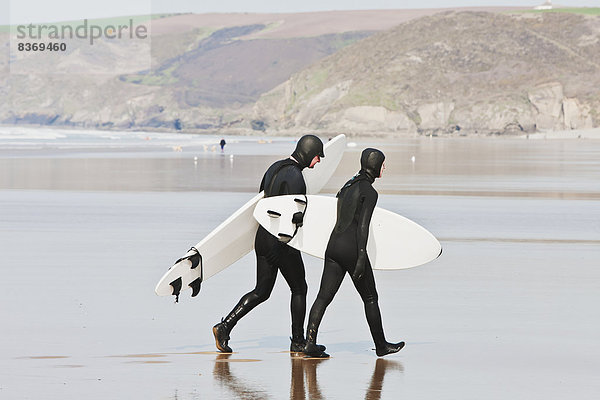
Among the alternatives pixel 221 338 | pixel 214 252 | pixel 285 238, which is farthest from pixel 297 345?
pixel 214 252

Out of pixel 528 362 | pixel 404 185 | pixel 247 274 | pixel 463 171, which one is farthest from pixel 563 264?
pixel 463 171

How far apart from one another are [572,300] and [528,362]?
3.05 metres

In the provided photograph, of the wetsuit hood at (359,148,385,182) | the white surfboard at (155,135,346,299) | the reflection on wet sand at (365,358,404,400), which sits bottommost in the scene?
the reflection on wet sand at (365,358,404,400)

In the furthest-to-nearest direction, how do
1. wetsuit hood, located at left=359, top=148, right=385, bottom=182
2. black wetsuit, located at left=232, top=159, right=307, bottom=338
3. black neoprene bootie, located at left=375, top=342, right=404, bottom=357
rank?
black wetsuit, located at left=232, top=159, right=307, bottom=338
black neoprene bootie, located at left=375, top=342, right=404, bottom=357
wetsuit hood, located at left=359, top=148, right=385, bottom=182

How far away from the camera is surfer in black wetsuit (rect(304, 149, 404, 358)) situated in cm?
804

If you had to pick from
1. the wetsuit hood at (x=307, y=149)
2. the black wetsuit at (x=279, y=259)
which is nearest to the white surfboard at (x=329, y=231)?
the black wetsuit at (x=279, y=259)

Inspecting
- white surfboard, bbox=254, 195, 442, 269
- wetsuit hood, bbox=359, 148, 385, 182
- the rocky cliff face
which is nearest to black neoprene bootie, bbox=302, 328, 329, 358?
white surfboard, bbox=254, 195, 442, 269

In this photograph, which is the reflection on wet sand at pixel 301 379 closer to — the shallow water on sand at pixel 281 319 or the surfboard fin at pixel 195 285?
the shallow water on sand at pixel 281 319

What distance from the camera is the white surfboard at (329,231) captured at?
8.24 m

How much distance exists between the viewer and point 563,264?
13875 millimetres

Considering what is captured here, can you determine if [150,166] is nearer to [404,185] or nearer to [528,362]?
[404,185]

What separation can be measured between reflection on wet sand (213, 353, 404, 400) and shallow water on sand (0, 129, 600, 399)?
19 mm

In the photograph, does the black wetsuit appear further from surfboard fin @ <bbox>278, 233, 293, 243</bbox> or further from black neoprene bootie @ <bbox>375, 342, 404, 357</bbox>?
black neoprene bootie @ <bbox>375, 342, 404, 357</bbox>

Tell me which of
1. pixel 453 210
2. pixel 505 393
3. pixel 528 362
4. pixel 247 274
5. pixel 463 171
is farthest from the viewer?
pixel 463 171
